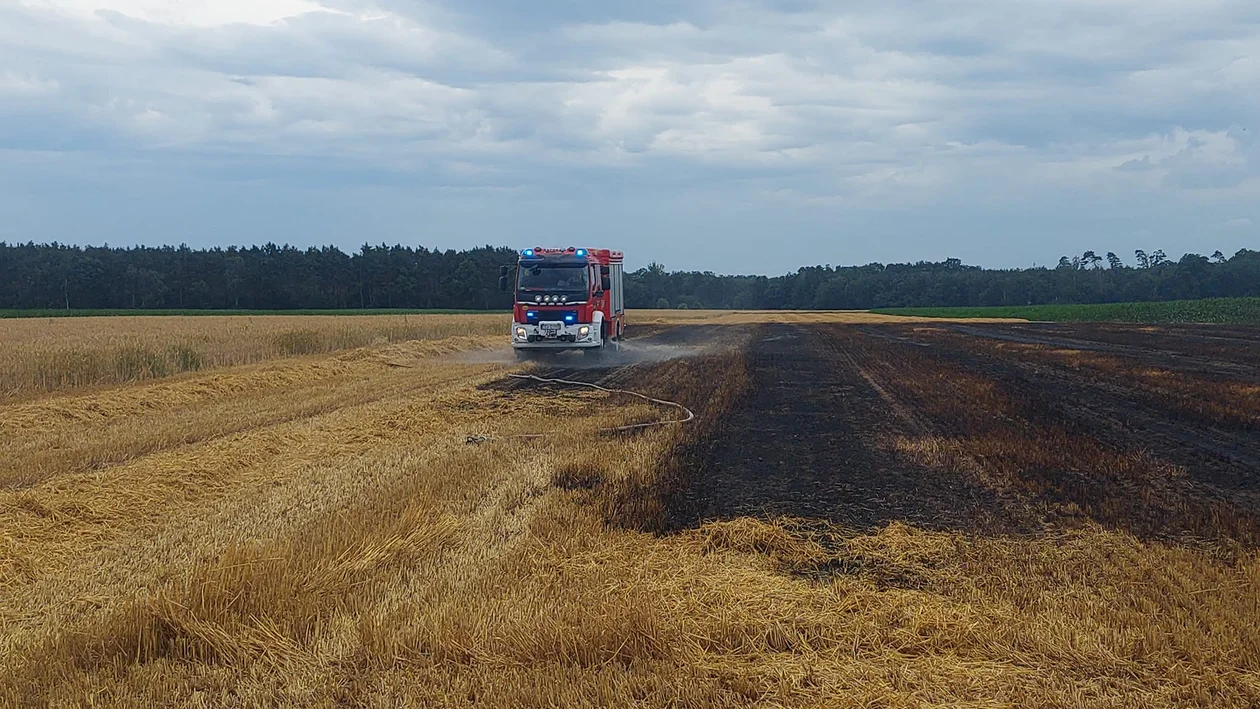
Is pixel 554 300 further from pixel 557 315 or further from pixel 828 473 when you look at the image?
pixel 828 473

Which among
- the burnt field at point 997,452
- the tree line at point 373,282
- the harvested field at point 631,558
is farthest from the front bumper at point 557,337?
the tree line at point 373,282

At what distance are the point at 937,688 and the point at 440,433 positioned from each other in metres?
8.25

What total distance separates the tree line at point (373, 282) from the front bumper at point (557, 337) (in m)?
66.4

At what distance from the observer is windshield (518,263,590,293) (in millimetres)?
22836

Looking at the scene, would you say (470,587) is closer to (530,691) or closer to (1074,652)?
(530,691)

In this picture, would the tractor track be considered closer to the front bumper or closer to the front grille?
the front bumper

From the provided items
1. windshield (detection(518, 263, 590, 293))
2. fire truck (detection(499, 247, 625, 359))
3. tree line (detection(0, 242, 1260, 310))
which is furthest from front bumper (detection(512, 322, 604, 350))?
tree line (detection(0, 242, 1260, 310))

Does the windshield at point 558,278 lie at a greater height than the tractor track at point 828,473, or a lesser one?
greater

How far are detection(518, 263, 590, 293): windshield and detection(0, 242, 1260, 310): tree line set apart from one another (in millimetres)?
66359

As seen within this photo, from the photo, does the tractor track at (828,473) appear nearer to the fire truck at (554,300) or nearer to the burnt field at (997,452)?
the burnt field at (997,452)

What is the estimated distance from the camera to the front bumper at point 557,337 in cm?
2280

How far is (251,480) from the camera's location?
28.3ft

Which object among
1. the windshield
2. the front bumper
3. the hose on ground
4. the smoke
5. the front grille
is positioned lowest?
the smoke

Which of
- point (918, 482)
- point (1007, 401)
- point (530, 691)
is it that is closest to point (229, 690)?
point (530, 691)
